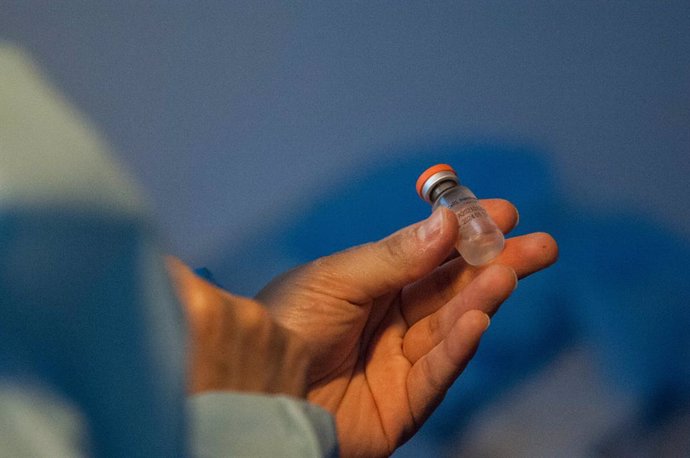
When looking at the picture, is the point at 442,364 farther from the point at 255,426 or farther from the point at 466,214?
the point at 255,426

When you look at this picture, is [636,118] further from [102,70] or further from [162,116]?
[102,70]

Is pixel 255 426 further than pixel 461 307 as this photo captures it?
No

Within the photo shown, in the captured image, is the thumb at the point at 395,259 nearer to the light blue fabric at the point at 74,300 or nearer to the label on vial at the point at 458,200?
the label on vial at the point at 458,200

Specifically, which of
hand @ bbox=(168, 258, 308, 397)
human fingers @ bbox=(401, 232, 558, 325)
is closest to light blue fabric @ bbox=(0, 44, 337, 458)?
hand @ bbox=(168, 258, 308, 397)

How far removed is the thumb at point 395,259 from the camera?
1076 millimetres

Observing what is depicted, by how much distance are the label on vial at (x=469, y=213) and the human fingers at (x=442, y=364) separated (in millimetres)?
154

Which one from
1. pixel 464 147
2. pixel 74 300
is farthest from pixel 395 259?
pixel 74 300

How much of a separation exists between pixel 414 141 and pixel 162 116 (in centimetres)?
55

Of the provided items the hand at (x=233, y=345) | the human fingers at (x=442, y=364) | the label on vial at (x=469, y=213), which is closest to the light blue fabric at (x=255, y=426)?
the hand at (x=233, y=345)

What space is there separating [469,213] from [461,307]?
5.5 inches

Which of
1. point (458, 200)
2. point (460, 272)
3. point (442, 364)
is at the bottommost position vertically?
point (442, 364)

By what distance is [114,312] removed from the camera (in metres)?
0.44

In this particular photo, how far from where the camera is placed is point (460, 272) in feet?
3.90

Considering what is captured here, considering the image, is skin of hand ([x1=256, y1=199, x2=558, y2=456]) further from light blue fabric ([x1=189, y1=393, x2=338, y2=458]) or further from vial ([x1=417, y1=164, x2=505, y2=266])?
light blue fabric ([x1=189, y1=393, x2=338, y2=458])
